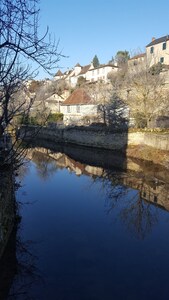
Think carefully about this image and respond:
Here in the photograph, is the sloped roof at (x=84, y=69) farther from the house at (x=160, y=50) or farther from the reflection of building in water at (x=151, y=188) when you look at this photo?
the reflection of building in water at (x=151, y=188)

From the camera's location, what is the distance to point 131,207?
47.2ft

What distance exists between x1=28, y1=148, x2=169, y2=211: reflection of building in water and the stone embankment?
1.94 meters

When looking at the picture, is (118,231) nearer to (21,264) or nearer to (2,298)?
(21,264)

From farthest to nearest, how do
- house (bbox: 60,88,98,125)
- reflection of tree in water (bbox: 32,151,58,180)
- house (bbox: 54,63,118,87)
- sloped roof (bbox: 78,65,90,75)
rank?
sloped roof (bbox: 78,65,90,75) < house (bbox: 54,63,118,87) < house (bbox: 60,88,98,125) < reflection of tree in water (bbox: 32,151,58,180)

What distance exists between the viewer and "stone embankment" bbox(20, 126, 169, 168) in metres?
23.8

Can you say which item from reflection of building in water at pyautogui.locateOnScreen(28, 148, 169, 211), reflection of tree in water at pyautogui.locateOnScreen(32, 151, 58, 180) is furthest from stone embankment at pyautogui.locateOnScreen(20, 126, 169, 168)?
reflection of tree in water at pyautogui.locateOnScreen(32, 151, 58, 180)

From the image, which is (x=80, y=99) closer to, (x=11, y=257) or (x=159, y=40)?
(x=159, y=40)

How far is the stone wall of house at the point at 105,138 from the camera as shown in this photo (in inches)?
972

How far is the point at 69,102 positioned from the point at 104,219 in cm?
3444

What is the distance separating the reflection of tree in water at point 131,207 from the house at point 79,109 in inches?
868

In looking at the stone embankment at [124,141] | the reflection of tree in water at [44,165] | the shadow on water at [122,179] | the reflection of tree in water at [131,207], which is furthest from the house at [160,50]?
the reflection of tree in water at [131,207]

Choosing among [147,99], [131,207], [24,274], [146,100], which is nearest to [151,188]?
[131,207]

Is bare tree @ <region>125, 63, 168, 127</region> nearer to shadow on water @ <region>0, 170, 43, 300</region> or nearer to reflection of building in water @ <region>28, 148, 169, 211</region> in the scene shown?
reflection of building in water @ <region>28, 148, 169, 211</region>

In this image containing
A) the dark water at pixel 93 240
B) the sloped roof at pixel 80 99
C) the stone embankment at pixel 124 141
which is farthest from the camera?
the sloped roof at pixel 80 99
